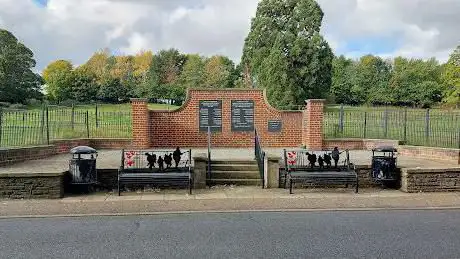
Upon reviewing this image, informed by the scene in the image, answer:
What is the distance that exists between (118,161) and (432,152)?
1030 cm

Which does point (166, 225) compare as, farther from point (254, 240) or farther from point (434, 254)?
point (434, 254)

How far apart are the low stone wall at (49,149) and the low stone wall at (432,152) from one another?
10138mm

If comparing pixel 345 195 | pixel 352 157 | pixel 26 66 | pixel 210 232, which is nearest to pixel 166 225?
pixel 210 232

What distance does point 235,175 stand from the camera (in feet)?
41.6

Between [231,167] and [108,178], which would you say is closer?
[108,178]

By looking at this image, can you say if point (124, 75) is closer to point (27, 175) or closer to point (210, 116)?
point (210, 116)

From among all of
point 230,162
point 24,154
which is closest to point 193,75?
point 24,154

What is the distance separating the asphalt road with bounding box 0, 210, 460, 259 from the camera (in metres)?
6.59

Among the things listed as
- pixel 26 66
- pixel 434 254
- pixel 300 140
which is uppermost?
pixel 26 66

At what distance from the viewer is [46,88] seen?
84.8m

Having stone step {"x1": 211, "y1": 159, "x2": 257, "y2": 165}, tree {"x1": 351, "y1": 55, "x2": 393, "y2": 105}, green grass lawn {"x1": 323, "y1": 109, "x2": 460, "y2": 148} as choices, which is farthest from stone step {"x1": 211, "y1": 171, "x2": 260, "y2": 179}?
tree {"x1": 351, "y1": 55, "x2": 393, "y2": 105}

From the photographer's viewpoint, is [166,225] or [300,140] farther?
[300,140]

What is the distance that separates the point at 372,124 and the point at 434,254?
1329 centimetres

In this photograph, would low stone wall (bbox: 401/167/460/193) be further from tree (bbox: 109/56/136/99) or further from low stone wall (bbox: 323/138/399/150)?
tree (bbox: 109/56/136/99)
